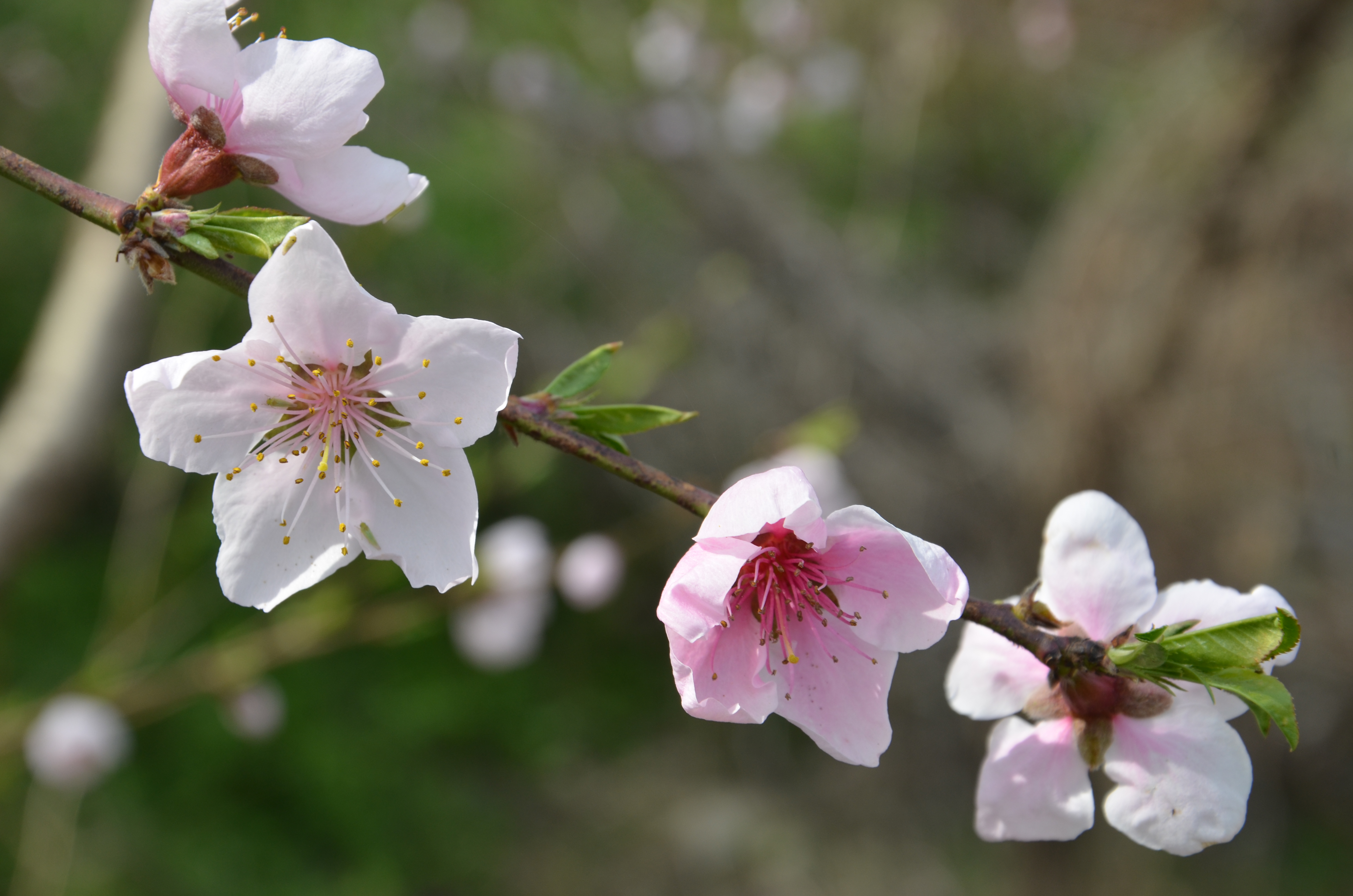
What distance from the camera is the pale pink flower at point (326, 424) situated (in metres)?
0.52

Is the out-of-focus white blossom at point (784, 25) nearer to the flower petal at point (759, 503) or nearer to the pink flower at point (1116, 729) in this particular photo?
the pink flower at point (1116, 729)

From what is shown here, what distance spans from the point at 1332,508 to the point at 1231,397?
41 centimetres

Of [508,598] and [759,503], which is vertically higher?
[759,503]

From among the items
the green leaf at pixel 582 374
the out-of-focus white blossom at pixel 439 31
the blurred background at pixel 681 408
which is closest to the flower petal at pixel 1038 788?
the green leaf at pixel 582 374

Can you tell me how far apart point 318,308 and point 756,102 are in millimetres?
4325

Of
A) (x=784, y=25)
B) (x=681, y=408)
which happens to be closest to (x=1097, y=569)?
(x=681, y=408)

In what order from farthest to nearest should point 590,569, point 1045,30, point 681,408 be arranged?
point 1045,30 → point 681,408 → point 590,569

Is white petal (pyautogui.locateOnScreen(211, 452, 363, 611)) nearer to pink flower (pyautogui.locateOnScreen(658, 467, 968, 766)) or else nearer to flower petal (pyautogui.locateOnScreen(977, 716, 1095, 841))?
pink flower (pyautogui.locateOnScreen(658, 467, 968, 766))

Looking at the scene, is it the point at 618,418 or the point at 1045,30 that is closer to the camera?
the point at 618,418

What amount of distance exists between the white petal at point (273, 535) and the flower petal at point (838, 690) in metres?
0.30

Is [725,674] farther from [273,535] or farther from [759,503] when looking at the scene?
[273,535]

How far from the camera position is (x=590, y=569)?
2.00 meters

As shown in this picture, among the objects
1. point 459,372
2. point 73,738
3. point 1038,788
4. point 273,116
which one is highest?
point 273,116

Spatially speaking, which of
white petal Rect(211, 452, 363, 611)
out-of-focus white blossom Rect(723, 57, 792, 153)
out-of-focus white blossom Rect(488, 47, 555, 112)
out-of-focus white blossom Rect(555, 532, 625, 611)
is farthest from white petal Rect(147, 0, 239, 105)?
out-of-focus white blossom Rect(723, 57, 792, 153)
